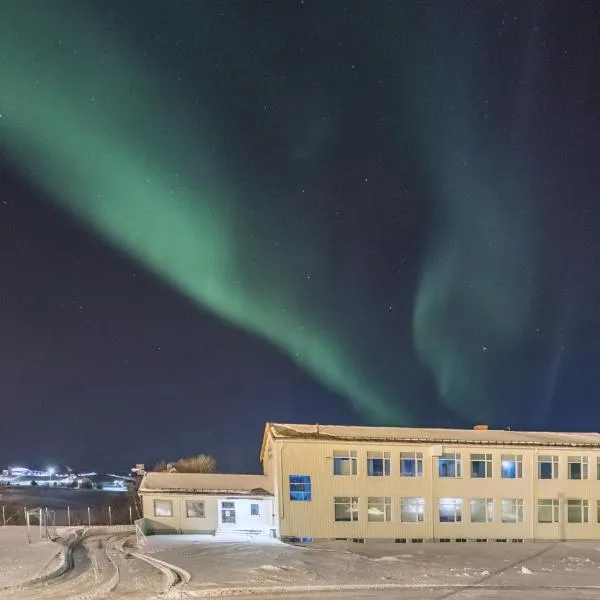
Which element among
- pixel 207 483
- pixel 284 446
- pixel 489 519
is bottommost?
pixel 489 519

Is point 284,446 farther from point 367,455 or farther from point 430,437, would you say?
point 430,437

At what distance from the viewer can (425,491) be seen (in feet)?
98.2

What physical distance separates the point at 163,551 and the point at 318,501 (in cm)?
921

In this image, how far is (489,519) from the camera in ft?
99.8

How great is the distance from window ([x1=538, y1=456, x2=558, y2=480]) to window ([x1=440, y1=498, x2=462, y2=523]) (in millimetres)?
5087

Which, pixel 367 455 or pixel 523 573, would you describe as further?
pixel 367 455

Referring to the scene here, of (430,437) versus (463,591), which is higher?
(430,437)

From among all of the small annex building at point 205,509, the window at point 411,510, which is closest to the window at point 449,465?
the window at point 411,510

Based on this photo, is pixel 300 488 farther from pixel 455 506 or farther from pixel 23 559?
pixel 23 559

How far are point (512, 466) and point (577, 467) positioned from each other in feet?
12.5

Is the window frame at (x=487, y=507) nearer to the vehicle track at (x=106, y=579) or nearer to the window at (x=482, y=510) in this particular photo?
the window at (x=482, y=510)

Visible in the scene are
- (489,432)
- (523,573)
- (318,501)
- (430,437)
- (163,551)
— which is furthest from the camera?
(489,432)

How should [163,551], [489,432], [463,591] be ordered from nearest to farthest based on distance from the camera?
[463,591], [163,551], [489,432]

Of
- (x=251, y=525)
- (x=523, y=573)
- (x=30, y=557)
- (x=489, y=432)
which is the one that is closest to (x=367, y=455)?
(x=251, y=525)
